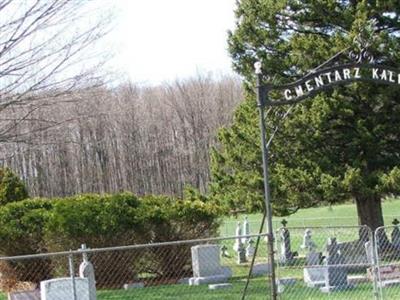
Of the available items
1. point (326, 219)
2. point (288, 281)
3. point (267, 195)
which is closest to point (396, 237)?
point (288, 281)

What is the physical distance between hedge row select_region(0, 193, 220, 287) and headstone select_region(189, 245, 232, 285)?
0.90 meters

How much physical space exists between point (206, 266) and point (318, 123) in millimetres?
4718

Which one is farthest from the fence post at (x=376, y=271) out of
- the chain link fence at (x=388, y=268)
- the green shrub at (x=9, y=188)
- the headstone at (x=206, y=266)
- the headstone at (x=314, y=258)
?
the green shrub at (x=9, y=188)

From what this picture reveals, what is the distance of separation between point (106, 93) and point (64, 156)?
39.7 metres

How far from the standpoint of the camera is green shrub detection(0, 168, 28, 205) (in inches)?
795

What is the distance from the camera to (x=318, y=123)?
1909cm

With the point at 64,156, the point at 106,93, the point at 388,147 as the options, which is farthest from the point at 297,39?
the point at 64,156

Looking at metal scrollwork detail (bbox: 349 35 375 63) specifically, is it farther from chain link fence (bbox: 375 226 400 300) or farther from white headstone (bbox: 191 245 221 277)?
white headstone (bbox: 191 245 221 277)

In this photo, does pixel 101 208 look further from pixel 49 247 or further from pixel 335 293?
pixel 335 293

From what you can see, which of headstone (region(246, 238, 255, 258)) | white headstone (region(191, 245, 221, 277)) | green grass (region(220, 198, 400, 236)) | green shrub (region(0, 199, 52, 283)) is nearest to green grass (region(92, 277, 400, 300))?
white headstone (region(191, 245, 221, 277))

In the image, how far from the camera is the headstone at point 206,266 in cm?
1662

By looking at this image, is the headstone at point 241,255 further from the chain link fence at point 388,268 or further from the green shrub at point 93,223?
the green shrub at point 93,223

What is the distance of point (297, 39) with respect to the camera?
1959cm

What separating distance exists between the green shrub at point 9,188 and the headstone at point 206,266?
5.87 meters
